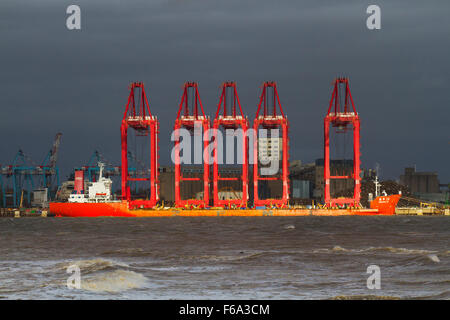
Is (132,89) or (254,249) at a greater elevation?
(132,89)

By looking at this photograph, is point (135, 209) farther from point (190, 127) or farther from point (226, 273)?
point (226, 273)

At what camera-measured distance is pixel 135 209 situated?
154m

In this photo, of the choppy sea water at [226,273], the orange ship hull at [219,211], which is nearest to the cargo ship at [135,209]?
the orange ship hull at [219,211]

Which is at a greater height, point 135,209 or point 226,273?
point 226,273

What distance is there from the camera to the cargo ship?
141 meters

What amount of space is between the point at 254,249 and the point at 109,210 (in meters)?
99.4

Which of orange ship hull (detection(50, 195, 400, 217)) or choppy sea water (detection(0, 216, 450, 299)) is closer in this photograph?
choppy sea water (detection(0, 216, 450, 299))

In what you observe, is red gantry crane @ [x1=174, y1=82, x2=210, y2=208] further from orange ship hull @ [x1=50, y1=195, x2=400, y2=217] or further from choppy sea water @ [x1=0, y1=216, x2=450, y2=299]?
choppy sea water @ [x1=0, y1=216, x2=450, y2=299]

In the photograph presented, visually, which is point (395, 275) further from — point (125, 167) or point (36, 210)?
point (36, 210)

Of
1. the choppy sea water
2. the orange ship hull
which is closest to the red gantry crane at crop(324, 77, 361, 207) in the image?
the orange ship hull

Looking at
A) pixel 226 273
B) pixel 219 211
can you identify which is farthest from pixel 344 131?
pixel 226 273

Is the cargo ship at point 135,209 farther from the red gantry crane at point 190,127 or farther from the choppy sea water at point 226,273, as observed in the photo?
the choppy sea water at point 226,273
